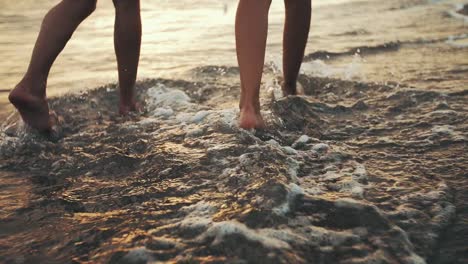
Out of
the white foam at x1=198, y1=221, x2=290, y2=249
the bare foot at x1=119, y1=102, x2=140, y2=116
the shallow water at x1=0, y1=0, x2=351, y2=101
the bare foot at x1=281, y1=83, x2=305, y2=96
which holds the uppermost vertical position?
the shallow water at x1=0, y1=0, x2=351, y2=101

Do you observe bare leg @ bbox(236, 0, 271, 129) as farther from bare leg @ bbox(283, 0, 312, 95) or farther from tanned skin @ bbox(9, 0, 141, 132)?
tanned skin @ bbox(9, 0, 141, 132)

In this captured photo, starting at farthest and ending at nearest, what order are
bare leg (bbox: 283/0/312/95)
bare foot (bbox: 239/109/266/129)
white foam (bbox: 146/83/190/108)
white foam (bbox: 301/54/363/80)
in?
white foam (bbox: 301/54/363/80)
white foam (bbox: 146/83/190/108)
bare leg (bbox: 283/0/312/95)
bare foot (bbox: 239/109/266/129)

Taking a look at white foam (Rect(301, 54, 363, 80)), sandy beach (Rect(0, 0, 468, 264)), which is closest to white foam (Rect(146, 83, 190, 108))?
sandy beach (Rect(0, 0, 468, 264))

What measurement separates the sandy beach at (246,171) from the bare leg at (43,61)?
0.10 m

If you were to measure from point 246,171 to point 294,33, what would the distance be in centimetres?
121

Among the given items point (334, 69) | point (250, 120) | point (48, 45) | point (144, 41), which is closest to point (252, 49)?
point (250, 120)

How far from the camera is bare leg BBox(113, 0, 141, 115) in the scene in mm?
2521

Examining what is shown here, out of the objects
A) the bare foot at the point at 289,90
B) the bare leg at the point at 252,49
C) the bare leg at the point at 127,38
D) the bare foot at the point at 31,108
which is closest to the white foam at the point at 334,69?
the bare foot at the point at 289,90

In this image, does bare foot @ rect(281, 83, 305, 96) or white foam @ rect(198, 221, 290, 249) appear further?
bare foot @ rect(281, 83, 305, 96)

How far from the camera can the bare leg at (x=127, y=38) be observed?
2.52 m

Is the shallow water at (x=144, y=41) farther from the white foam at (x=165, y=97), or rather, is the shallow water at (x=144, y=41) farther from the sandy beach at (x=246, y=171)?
the white foam at (x=165, y=97)

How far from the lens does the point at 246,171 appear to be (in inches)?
68.7

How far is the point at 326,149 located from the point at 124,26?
1.23 m

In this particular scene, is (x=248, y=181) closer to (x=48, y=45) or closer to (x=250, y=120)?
(x=250, y=120)
